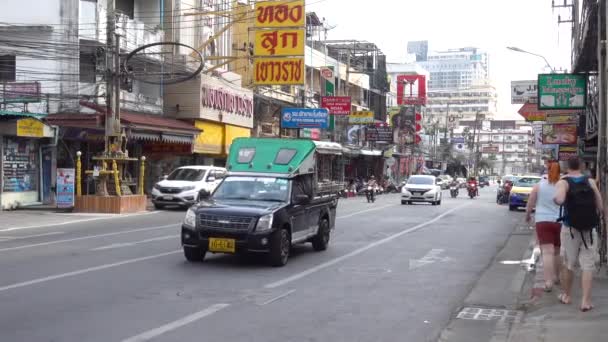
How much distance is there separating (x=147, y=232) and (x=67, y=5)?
15.5m

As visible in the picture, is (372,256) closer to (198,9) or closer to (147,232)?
(147,232)

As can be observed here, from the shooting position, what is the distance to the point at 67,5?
3192 centimetres

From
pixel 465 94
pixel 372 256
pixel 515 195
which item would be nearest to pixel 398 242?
pixel 372 256

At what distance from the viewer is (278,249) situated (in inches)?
520

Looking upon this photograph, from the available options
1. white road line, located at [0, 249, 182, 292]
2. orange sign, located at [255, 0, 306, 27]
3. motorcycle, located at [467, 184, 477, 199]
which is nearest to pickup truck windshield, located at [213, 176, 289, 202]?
white road line, located at [0, 249, 182, 292]

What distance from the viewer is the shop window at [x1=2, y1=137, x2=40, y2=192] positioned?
2888 centimetres

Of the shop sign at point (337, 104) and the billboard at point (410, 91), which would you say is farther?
the billboard at point (410, 91)

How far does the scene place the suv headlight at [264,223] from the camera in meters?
12.9

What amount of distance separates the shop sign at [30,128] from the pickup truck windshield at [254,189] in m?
14.8

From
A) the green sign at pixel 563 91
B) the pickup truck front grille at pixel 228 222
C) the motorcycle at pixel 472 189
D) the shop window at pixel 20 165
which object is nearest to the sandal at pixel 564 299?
the pickup truck front grille at pixel 228 222

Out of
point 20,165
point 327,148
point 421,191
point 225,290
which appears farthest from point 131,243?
point 421,191

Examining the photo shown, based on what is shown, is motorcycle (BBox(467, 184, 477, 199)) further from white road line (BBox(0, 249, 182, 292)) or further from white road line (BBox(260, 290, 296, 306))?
white road line (BBox(260, 290, 296, 306))

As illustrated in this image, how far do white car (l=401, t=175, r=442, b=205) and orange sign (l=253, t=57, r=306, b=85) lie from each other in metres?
8.39

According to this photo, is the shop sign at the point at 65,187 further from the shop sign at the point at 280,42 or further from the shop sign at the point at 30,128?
the shop sign at the point at 280,42
